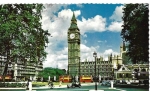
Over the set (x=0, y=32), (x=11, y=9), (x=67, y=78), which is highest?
(x=11, y=9)

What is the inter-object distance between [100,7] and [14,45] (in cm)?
1167

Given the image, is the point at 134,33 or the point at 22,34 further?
the point at 22,34

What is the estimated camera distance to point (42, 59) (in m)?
27.0

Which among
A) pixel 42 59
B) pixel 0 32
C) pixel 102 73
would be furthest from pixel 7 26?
pixel 102 73

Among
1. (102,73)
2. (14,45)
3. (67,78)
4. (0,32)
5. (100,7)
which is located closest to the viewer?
(100,7)

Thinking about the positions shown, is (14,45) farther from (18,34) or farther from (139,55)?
(139,55)

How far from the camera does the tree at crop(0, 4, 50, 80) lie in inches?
979

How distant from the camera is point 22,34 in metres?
26.0

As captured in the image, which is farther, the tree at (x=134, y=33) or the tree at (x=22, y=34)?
the tree at (x=22, y=34)

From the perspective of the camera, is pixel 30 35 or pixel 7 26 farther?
pixel 30 35

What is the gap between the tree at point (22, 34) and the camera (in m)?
24.9

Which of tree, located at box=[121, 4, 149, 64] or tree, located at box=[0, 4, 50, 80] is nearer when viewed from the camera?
tree, located at box=[121, 4, 149, 64]

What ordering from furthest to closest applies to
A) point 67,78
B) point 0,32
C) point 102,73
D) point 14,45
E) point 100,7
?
point 102,73, point 67,78, point 14,45, point 0,32, point 100,7

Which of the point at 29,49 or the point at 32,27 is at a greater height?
the point at 32,27
